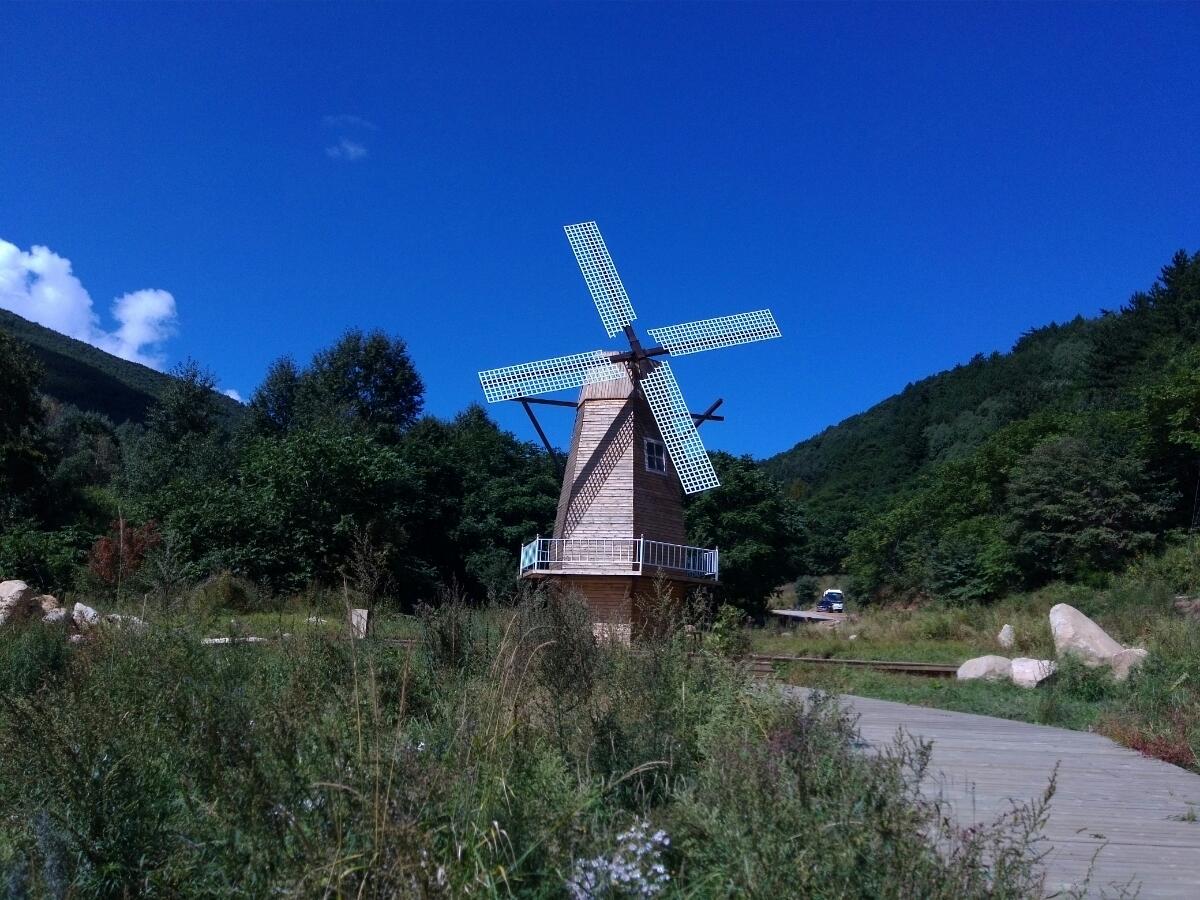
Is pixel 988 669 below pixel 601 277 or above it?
below

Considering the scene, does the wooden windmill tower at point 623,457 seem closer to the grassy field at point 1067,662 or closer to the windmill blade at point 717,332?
the windmill blade at point 717,332

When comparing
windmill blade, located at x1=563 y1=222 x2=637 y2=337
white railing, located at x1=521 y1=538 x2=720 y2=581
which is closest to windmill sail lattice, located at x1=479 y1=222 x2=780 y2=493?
windmill blade, located at x1=563 y1=222 x2=637 y2=337

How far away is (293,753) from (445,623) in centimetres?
377

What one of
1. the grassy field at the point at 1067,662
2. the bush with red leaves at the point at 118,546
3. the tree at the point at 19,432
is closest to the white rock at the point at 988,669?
the grassy field at the point at 1067,662

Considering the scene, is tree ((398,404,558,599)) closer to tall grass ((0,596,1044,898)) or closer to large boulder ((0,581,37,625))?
large boulder ((0,581,37,625))

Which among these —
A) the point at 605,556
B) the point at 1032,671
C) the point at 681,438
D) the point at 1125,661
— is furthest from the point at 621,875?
the point at 681,438

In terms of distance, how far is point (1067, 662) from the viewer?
1101 centimetres

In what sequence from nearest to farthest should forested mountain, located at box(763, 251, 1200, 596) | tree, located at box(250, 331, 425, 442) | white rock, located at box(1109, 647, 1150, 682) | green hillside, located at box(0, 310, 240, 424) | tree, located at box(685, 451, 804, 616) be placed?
white rock, located at box(1109, 647, 1150, 682), forested mountain, located at box(763, 251, 1200, 596), tree, located at box(685, 451, 804, 616), tree, located at box(250, 331, 425, 442), green hillside, located at box(0, 310, 240, 424)

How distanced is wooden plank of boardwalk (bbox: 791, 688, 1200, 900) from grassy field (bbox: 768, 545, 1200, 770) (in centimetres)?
52

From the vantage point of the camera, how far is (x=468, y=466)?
36156 millimetres

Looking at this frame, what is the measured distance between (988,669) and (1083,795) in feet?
25.7

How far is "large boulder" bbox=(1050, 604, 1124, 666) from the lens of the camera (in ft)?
38.9

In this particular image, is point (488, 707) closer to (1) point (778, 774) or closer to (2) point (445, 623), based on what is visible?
(1) point (778, 774)

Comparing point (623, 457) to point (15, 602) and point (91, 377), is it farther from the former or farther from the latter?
point (91, 377)
